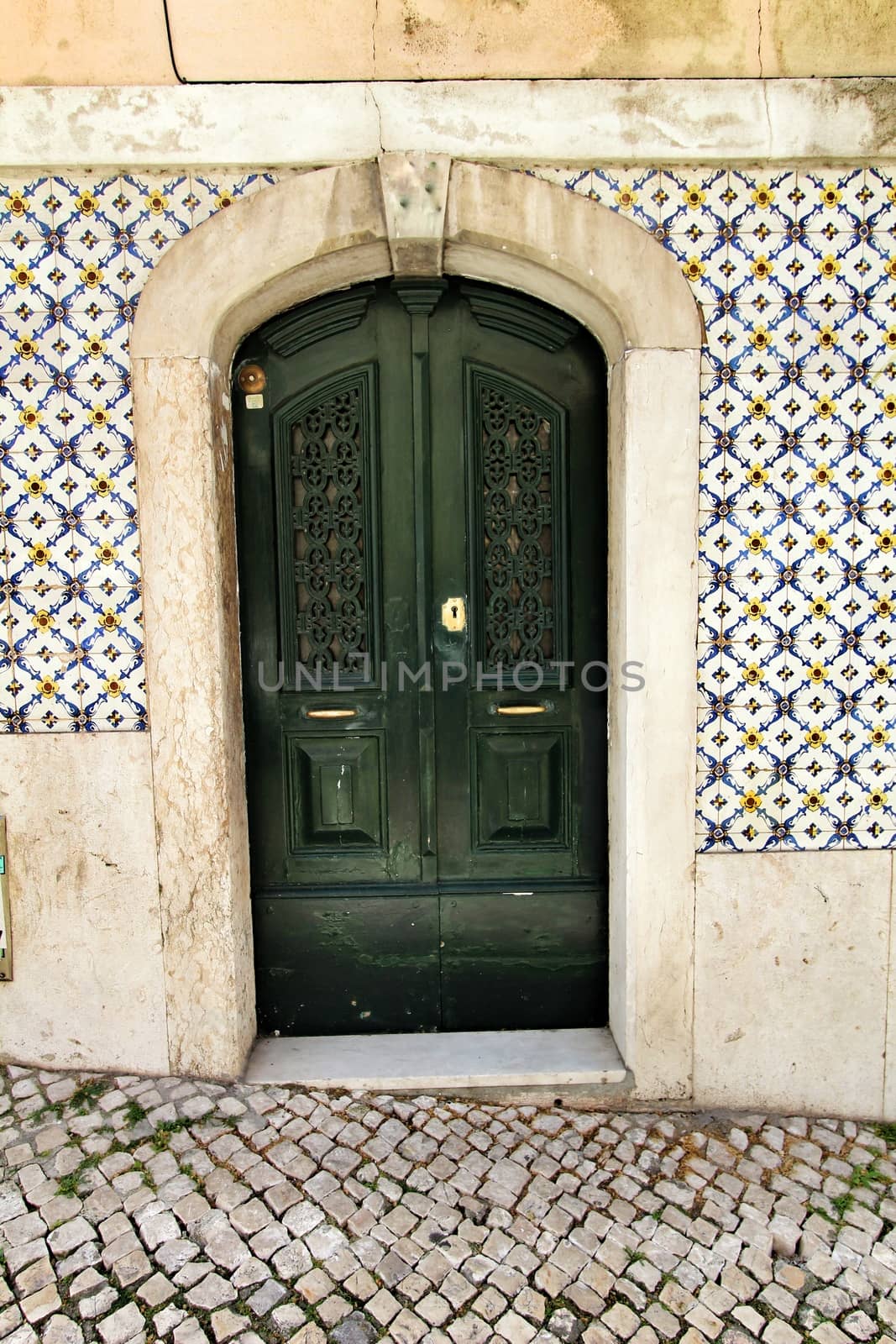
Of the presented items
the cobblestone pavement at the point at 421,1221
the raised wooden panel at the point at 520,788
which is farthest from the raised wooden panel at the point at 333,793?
the cobblestone pavement at the point at 421,1221

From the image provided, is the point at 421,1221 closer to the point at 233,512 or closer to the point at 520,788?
the point at 520,788

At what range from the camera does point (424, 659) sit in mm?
3146

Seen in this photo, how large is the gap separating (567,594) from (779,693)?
81cm

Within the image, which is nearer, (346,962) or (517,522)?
(517,522)

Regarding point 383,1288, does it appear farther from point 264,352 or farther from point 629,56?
point 629,56

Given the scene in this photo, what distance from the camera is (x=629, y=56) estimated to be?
271cm

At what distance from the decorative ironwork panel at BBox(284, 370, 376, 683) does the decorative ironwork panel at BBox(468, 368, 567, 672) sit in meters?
0.40

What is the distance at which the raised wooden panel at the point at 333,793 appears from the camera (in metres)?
3.19

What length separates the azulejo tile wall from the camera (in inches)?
109

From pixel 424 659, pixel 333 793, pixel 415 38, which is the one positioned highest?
pixel 415 38

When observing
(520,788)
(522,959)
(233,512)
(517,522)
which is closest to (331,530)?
(233,512)

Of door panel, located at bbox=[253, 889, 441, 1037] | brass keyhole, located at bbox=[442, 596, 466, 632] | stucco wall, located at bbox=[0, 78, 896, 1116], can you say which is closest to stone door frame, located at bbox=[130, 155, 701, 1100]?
stucco wall, located at bbox=[0, 78, 896, 1116]

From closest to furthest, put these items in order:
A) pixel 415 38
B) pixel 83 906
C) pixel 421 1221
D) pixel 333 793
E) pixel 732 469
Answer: pixel 421 1221
pixel 415 38
pixel 732 469
pixel 83 906
pixel 333 793

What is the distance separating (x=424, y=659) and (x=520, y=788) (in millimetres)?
616
